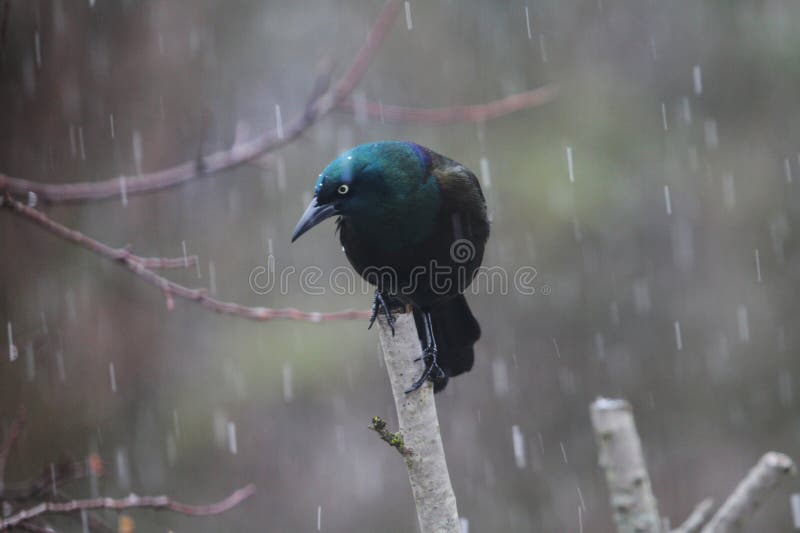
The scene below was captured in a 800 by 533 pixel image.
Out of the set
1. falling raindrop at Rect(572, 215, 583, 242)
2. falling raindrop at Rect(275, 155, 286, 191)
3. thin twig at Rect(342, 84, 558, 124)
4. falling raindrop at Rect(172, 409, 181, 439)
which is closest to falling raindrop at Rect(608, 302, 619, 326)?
falling raindrop at Rect(572, 215, 583, 242)

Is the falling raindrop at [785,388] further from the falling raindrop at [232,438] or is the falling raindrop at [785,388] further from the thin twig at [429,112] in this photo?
the thin twig at [429,112]

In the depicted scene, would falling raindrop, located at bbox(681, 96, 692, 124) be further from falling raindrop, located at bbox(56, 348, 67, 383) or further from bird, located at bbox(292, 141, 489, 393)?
falling raindrop, located at bbox(56, 348, 67, 383)

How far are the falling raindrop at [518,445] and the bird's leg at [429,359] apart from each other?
4850 millimetres

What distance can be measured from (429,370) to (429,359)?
0.45 meters

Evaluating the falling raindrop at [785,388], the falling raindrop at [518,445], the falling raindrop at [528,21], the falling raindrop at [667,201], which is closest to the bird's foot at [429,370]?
the falling raindrop at [518,445]

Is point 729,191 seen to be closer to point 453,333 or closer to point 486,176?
point 486,176

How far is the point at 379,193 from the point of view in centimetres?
269

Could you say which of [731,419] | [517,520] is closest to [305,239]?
[517,520]

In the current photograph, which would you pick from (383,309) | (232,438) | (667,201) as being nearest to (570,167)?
(667,201)

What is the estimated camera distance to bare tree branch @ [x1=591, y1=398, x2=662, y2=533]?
2113 millimetres

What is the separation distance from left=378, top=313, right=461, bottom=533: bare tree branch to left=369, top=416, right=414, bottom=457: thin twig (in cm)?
1

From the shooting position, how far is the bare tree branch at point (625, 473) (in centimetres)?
211

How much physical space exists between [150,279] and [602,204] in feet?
17.5

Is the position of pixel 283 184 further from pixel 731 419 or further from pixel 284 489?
pixel 731 419
